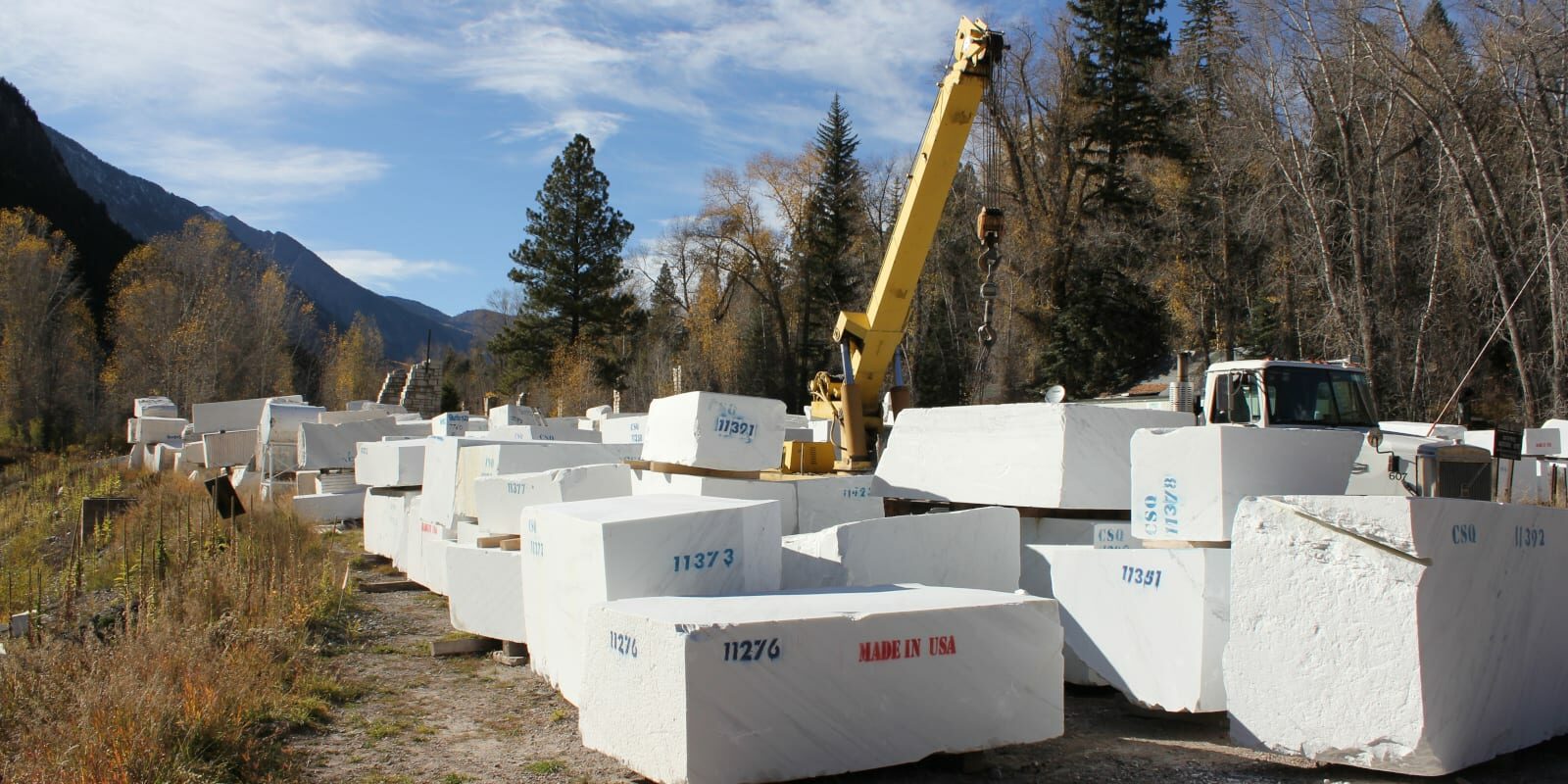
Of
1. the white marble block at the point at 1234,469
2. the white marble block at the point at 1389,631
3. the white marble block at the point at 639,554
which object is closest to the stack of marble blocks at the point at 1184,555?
the white marble block at the point at 1234,469

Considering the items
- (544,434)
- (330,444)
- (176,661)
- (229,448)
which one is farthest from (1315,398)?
→ (229,448)

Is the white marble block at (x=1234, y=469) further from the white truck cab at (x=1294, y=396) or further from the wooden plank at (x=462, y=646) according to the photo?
the white truck cab at (x=1294, y=396)

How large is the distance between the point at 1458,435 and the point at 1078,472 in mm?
11015

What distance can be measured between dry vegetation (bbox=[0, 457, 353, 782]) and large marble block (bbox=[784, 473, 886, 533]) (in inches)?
142

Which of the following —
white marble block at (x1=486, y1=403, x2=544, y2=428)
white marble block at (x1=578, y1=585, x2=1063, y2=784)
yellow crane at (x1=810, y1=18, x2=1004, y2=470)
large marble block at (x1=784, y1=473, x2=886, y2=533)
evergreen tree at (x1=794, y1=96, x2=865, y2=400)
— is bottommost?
white marble block at (x1=578, y1=585, x2=1063, y2=784)

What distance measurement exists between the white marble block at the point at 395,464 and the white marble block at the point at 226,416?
10.6 m

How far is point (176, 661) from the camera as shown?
5.62 m

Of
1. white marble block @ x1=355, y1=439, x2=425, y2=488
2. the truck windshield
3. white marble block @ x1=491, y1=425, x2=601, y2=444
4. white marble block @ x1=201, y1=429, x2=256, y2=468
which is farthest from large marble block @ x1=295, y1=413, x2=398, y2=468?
the truck windshield

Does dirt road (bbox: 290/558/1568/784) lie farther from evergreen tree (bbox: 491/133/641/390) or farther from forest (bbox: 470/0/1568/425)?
evergreen tree (bbox: 491/133/641/390)

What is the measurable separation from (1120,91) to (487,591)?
110 ft

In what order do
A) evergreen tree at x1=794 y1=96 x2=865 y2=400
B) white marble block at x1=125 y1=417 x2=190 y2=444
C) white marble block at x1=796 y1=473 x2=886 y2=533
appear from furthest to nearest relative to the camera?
evergreen tree at x1=794 y1=96 x2=865 y2=400 < white marble block at x1=125 y1=417 x2=190 y2=444 < white marble block at x1=796 y1=473 x2=886 y2=533

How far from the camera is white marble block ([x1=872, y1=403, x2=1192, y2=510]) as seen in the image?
695 centimetres

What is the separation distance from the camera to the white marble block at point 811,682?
3990 mm

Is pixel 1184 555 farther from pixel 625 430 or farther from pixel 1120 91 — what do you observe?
pixel 1120 91
